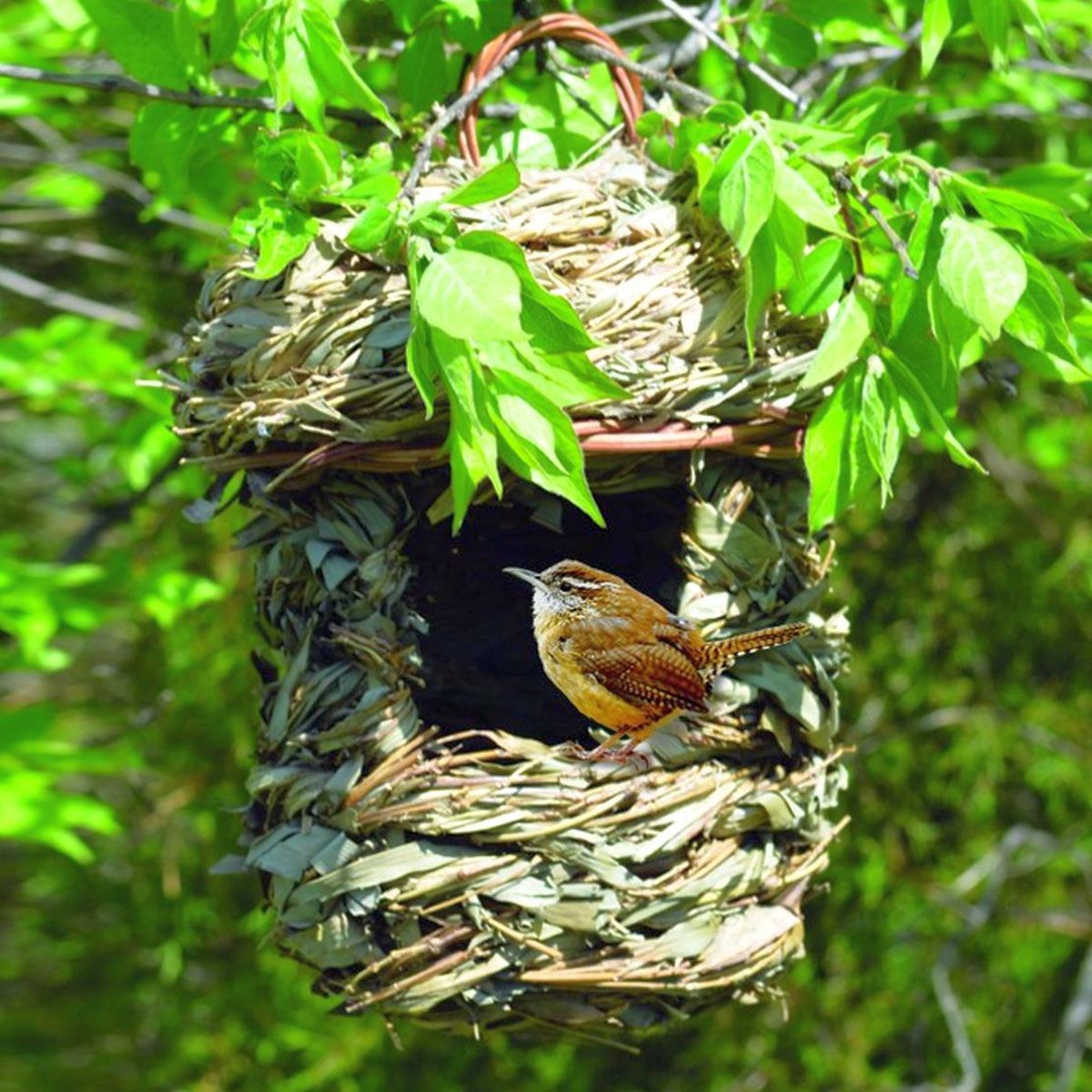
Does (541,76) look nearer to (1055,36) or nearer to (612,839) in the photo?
(612,839)

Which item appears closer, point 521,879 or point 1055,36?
point 521,879

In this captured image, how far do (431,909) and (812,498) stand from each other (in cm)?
49

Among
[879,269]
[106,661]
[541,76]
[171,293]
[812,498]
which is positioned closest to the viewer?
[812,498]

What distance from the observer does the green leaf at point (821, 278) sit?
139 cm

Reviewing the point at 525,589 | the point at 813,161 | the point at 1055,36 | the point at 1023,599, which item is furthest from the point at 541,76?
the point at 1023,599

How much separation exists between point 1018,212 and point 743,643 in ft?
1.43

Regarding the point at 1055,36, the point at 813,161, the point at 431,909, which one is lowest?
the point at 431,909

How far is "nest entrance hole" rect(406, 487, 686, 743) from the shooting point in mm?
1478

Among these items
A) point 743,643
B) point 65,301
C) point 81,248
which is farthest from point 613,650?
point 81,248

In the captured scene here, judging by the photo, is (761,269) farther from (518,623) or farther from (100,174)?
(100,174)

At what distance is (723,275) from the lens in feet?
4.76

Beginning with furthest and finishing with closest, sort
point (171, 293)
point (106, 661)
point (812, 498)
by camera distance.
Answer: point (106, 661), point (171, 293), point (812, 498)

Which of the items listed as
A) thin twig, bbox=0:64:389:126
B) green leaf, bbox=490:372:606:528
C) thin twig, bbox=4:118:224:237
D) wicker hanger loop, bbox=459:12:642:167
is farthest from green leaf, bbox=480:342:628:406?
thin twig, bbox=4:118:224:237

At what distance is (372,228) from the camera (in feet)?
4.41
